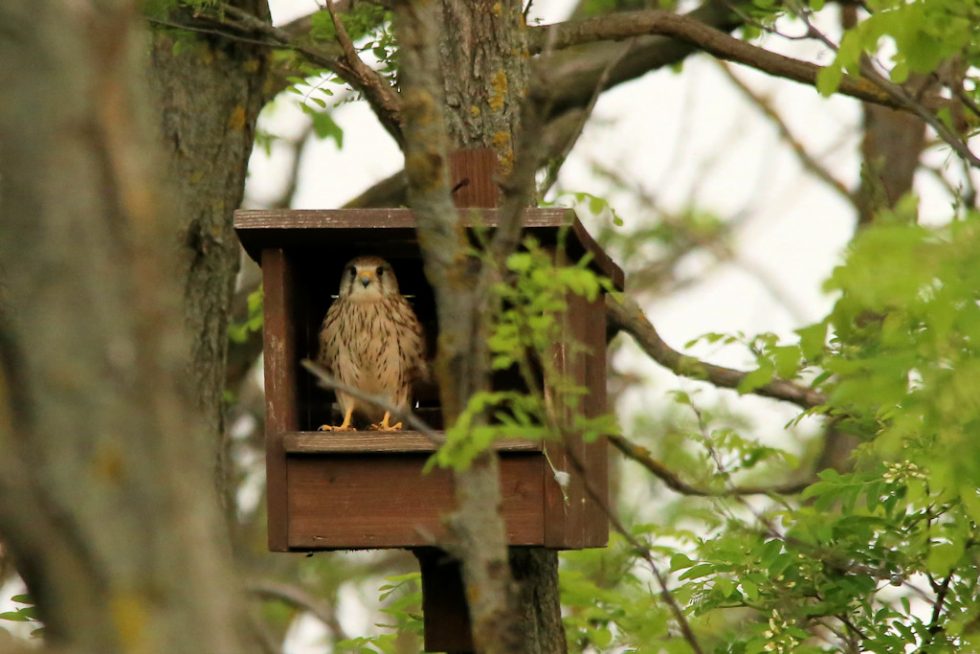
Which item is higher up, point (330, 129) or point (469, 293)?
point (330, 129)

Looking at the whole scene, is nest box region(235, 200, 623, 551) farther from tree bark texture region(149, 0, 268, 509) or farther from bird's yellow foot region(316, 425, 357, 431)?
tree bark texture region(149, 0, 268, 509)

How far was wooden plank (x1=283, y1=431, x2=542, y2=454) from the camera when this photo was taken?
14.0 ft

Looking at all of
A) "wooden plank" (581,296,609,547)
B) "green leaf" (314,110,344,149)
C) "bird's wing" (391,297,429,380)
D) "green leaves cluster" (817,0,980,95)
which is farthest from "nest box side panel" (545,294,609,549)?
"green leaf" (314,110,344,149)

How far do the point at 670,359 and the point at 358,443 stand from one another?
1821mm

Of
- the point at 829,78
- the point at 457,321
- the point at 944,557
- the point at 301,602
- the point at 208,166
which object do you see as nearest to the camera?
the point at 457,321

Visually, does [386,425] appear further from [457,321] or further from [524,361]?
[457,321]

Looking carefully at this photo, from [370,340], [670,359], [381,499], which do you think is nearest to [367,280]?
[370,340]

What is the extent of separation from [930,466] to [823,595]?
1.04 metres

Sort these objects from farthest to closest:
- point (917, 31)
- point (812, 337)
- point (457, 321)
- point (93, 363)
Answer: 1. point (917, 31)
2. point (812, 337)
3. point (457, 321)
4. point (93, 363)

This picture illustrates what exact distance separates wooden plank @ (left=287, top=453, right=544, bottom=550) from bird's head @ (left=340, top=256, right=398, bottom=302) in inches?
25.9

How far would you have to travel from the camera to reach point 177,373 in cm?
206

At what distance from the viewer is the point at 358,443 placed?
4305 mm

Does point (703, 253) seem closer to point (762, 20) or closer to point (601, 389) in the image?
point (762, 20)

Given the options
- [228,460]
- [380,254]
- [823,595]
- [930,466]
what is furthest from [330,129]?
[930,466]
